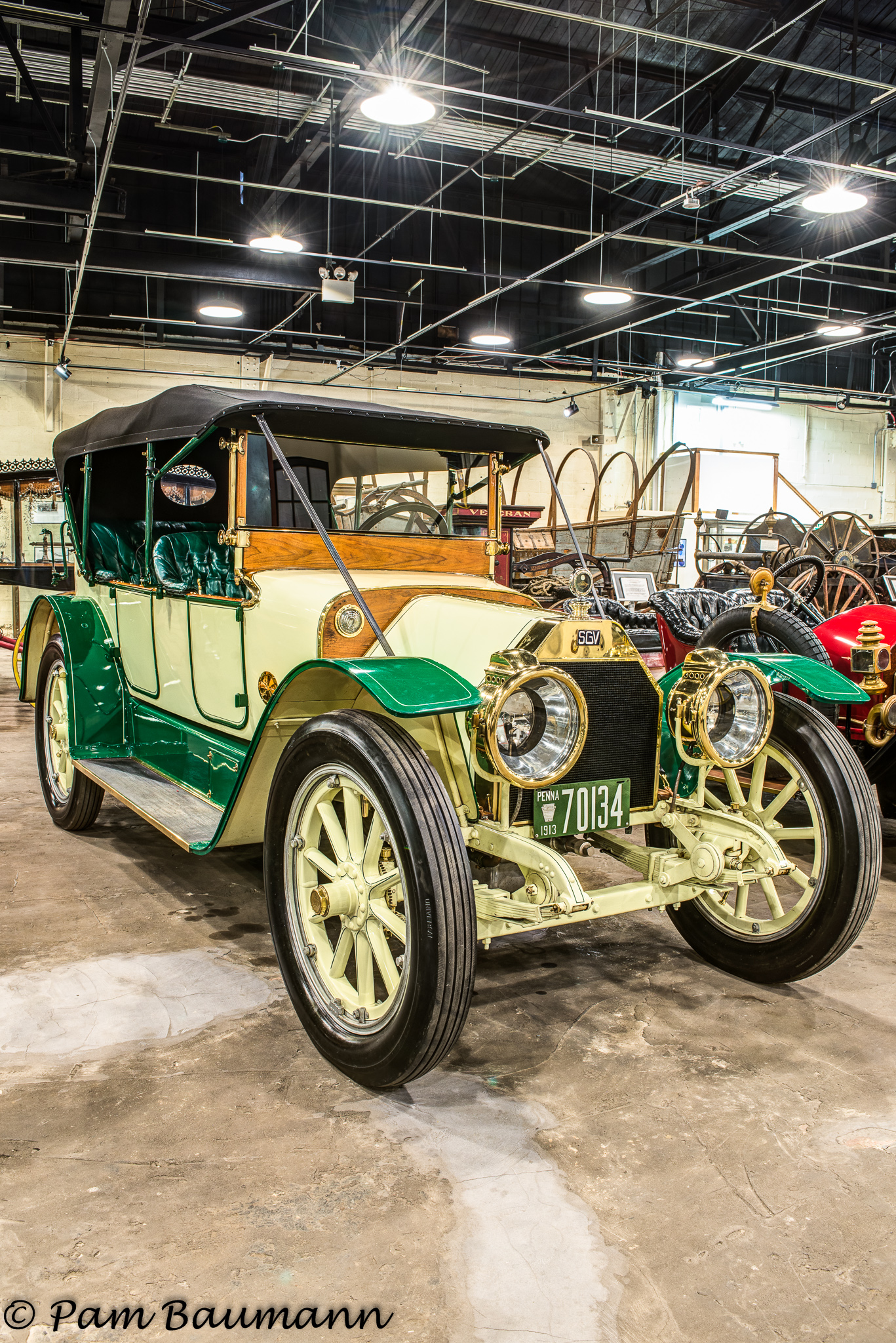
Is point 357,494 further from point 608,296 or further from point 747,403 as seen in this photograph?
point 747,403

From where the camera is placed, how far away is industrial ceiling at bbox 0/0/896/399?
7.69m

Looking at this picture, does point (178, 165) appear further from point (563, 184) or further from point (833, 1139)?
point (833, 1139)

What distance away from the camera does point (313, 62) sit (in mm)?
6188

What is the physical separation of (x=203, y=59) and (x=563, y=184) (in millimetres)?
5733

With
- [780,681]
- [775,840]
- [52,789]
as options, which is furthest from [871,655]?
[52,789]

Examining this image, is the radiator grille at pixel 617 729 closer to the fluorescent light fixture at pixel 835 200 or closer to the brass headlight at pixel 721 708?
the brass headlight at pixel 721 708

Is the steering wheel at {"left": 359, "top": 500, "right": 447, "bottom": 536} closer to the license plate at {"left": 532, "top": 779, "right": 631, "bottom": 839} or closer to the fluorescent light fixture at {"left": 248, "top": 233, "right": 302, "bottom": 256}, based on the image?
the license plate at {"left": 532, "top": 779, "right": 631, "bottom": 839}

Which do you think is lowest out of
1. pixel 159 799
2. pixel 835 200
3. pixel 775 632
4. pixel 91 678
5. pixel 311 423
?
pixel 159 799

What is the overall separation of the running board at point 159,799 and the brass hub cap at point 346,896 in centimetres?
60

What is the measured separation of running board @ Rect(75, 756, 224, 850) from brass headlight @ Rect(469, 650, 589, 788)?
1155mm

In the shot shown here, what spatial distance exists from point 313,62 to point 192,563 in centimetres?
410

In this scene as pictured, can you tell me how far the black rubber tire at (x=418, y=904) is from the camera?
203 centimetres

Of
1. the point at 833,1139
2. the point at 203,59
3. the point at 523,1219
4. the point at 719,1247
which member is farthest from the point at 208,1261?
the point at 203,59

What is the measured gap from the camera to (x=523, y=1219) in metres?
1.82
